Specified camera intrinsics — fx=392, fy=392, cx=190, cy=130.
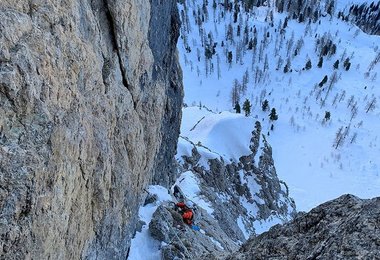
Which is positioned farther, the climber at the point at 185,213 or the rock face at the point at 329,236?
the climber at the point at 185,213

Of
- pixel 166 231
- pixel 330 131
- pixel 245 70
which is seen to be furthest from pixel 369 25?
pixel 166 231

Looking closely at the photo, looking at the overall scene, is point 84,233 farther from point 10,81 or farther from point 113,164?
point 10,81

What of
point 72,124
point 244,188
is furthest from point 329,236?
point 244,188

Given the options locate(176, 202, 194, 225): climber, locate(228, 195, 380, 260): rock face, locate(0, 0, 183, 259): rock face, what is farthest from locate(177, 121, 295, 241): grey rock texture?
locate(228, 195, 380, 260): rock face

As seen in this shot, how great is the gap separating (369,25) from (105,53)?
152419 mm

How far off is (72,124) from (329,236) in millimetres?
5577

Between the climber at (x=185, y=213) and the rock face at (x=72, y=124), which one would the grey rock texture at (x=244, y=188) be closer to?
the climber at (x=185, y=213)

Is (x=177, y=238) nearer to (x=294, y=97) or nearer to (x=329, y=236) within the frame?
(x=329, y=236)

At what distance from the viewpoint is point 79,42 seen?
9.12 metres

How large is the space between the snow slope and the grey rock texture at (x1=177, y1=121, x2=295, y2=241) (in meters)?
Result: 1.93

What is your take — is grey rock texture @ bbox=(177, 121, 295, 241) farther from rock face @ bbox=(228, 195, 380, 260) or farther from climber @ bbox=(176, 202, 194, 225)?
rock face @ bbox=(228, 195, 380, 260)

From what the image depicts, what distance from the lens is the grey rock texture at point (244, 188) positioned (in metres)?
31.3

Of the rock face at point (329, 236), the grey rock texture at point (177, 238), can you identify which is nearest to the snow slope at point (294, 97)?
the grey rock texture at point (177, 238)

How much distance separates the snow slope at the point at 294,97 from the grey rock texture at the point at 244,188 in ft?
6.35
